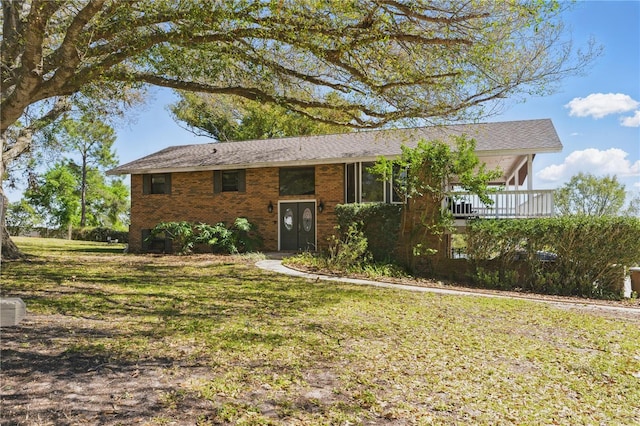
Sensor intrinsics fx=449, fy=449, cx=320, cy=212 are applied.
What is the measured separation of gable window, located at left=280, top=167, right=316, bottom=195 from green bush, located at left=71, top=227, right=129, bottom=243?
17.1m

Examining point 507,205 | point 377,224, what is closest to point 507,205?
point 507,205

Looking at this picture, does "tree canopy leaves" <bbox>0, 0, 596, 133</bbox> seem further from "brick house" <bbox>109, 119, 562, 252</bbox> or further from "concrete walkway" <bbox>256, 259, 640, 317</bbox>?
"brick house" <bbox>109, 119, 562, 252</bbox>

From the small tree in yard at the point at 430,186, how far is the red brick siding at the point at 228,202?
14.4ft

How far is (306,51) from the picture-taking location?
869 cm

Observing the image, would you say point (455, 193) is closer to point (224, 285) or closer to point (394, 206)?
point (394, 206)

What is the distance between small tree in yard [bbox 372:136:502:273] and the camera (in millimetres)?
12477

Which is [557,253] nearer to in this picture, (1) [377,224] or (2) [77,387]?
(1) [377,224]

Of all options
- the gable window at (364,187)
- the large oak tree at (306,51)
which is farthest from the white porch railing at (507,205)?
the large oak tree at (306,51)

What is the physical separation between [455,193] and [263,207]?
8240mm

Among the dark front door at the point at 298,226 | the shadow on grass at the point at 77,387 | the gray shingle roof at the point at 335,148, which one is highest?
the gray shingle roof at the point at 335,148

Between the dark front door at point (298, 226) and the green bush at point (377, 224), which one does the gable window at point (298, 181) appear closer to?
the dark front door at point (298, 226)

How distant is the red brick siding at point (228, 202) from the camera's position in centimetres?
1758

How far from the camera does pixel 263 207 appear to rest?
18.6 m

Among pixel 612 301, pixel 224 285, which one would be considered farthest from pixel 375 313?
pixel 612 301
